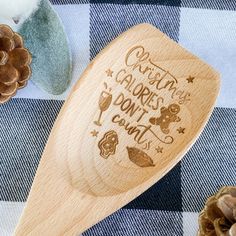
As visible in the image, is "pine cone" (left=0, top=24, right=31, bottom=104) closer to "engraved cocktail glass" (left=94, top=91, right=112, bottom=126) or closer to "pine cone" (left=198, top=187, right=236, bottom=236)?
"engraved cocktail glass" (left=94, top=91, right=112, bottom=126)

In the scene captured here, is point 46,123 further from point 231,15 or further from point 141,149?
point 231,15

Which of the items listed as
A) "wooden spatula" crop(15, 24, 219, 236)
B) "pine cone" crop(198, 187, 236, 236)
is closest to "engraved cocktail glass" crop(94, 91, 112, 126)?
"wooden spatula" crop(15, 24, 219, 236)

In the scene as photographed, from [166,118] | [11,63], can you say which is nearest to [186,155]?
[166,118]

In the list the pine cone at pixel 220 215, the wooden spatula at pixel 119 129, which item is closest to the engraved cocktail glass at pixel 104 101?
the wooden spatula at pixel 119 129

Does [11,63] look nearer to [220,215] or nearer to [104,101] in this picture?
[104,101]

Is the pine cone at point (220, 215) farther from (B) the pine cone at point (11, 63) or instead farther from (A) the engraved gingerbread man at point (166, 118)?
(B) the pine cone at point (11, 63)
